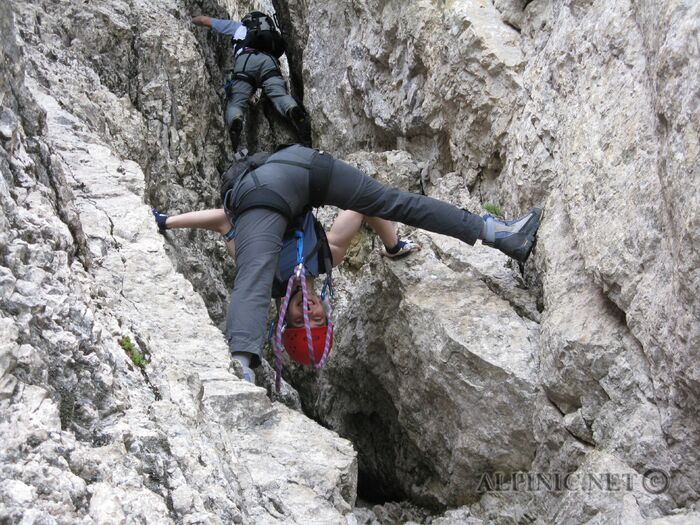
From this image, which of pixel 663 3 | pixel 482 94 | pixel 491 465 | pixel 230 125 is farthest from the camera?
pixel 230 125

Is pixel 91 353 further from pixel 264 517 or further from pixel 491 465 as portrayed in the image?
pixel 491 465

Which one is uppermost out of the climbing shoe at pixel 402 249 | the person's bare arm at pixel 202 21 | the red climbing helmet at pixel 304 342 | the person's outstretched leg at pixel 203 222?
the person's bare arm at pixel 202 21

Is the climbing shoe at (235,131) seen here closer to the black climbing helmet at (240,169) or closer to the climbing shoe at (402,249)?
the black climbing helmet at (240,169)

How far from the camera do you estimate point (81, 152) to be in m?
6.95

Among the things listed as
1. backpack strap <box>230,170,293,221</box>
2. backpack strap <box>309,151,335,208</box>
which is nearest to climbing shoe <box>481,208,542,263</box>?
backpack strap <box>309,151,335,208</box>

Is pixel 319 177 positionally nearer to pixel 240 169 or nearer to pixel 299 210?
pixel 299 210

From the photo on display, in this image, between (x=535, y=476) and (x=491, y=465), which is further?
(x=491, y=465)

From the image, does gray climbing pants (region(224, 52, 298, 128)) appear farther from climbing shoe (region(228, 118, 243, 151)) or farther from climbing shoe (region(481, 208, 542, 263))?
climbing shoe (region(481, 208, 542, 263))

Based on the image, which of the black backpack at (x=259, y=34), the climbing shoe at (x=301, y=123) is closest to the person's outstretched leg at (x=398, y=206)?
the climbing shoe at (x=301, y=123)

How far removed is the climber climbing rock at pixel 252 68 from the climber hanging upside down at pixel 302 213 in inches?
216

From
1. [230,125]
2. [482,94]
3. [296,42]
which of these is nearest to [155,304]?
[482,94]

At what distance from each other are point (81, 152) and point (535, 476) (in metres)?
5.04

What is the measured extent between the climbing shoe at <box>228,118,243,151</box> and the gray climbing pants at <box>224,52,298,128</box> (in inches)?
2.2

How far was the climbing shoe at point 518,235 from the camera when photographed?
643cm
